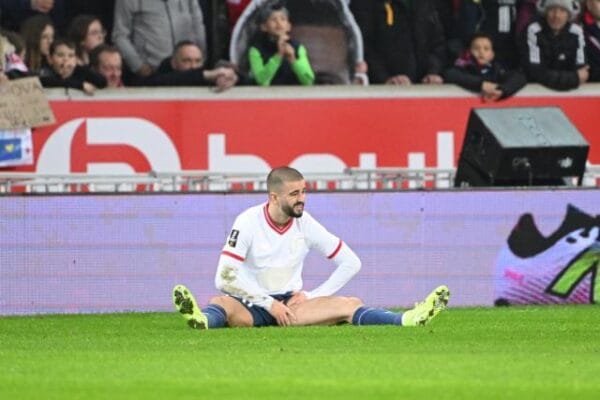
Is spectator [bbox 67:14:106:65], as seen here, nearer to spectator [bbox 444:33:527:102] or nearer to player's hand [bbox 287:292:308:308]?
spectator [bbox 444:33:527:102]

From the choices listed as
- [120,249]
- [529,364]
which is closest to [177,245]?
[120,249]

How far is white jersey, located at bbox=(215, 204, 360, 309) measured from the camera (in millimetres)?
16234

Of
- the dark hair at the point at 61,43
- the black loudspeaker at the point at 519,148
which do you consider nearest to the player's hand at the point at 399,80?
the black loudspeaker at the point at 519,148

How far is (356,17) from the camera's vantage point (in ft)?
75.7

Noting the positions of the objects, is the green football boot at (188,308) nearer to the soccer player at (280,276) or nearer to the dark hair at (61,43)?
the soccer player at (280,276)

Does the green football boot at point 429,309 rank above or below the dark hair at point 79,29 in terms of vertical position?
below

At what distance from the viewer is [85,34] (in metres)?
22.2

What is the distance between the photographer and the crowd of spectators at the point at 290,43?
22.1 m

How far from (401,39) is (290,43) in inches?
53.4

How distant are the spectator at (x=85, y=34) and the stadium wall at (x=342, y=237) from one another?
9.04ft

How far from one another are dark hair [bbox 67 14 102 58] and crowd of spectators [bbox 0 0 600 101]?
1cm

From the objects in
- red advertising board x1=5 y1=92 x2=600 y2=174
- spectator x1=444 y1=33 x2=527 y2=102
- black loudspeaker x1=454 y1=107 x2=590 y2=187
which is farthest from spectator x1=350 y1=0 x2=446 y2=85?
black loudspeaker x1=454 y1=107 x2=590 y2=187

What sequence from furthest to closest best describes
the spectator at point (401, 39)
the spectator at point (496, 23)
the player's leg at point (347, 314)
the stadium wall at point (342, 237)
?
1. the spectator at point (496, 23)
2. the spectator at point (401, 39)
3. the stadium wall at point (342, 237)
4. the player's leg at point (347, 314)

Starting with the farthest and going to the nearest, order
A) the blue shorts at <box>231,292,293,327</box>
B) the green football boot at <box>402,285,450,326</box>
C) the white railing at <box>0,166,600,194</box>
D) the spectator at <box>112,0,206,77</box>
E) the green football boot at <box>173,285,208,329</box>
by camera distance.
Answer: the spectator at <box>112,0,206,77</box>, the white railing at <box>0,166,600,194</box>, the blue shorts at <box>231,292,293,327</box>, the green football boot at <box>402,285,450,326</box>, the green football boot at <box>173,285,208,329</box>
